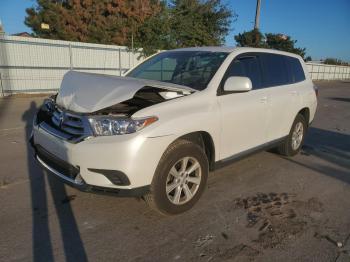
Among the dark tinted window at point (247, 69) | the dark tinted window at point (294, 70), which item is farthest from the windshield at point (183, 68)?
the dark tinted window at point (294, 70)

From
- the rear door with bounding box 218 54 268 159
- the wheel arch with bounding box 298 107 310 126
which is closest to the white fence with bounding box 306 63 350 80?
the wheel arch with bounding box 298 107 310 126

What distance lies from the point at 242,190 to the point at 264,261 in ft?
5.00

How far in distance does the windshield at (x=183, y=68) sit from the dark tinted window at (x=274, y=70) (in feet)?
2.95

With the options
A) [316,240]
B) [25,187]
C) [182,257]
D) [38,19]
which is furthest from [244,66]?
[38,19]

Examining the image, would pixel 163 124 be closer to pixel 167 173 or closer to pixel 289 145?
pixel 167 173

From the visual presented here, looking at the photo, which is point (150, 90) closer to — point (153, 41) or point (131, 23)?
point (153, 41)

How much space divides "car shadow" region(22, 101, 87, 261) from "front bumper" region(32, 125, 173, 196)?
17.0 inches

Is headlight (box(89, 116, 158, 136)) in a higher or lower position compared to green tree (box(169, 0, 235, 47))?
lower

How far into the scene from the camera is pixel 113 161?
2924mm

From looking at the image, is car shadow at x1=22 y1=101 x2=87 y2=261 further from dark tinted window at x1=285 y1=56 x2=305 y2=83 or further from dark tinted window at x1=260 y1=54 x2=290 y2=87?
dark tinted window at x1=285 y1=56 x2=305 y2=83

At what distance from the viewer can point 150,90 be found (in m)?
3.56

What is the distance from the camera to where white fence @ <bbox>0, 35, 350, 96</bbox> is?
13.4 meters

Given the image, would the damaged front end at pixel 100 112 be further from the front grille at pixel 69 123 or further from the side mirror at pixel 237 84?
the side mirror at pixel 237 84

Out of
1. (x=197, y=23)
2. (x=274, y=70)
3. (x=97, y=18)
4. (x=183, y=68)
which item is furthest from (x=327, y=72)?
(x=183, y=68)
